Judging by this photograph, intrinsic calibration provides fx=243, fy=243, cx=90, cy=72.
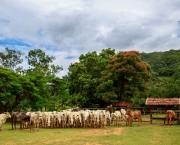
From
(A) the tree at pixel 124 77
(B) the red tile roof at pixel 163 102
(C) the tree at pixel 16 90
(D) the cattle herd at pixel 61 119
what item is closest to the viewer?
(D) the cattle herd at pixel 61 119

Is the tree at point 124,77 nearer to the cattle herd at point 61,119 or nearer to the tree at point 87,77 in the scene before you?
the tree at point 87,77

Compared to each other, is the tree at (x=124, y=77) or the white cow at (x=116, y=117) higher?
the tree at (x=124, y=77)

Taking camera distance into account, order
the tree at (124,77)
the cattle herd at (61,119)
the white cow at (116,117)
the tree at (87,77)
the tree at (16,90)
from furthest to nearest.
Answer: the tree at (87,77)
the tree at (124,77)
the tree at (16,90)
the white cow at (116,117)
the cattle herd at (61,119)

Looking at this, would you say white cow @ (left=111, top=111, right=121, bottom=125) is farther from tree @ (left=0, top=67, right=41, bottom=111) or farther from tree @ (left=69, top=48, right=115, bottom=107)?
tree @ (left=69, top=48, right=115, bottom=107)

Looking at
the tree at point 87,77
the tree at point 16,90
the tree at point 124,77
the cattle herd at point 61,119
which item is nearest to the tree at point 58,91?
the tree at point 87,77

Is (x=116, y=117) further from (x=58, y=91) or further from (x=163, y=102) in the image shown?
(x=58, y=91)

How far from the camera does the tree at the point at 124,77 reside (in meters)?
22.7

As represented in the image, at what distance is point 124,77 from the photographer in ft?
77.4

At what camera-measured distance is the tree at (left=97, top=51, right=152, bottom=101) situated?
2270 cm

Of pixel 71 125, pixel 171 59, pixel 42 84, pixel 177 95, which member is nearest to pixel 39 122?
pixel 71 125

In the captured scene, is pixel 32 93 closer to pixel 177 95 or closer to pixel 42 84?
pixel 42 84

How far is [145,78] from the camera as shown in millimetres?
23375

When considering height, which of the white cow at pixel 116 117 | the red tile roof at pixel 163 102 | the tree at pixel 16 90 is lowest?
the white cow at pixel 116 117

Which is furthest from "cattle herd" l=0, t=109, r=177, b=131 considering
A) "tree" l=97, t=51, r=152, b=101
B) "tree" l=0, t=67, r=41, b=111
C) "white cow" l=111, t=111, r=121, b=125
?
"tree" l=97, t=51, r=152, b=101
